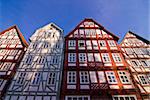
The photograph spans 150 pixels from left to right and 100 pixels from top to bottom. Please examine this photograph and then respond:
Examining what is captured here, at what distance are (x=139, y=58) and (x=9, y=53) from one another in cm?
1850

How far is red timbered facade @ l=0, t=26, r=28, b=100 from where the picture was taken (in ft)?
58.0

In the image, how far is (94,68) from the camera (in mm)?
18266

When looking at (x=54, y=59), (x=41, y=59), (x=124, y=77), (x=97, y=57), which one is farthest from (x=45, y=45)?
(x=124, y=77)

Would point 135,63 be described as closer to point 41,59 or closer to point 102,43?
point 102,43

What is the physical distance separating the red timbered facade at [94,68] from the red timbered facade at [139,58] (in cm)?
120

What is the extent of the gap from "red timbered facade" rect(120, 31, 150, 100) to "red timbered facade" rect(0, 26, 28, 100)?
15262 millimetres

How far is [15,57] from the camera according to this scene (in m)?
20.1

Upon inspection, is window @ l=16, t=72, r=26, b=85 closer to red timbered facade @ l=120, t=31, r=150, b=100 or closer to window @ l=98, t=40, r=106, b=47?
window @ l=98, t=40, r=106, b=47

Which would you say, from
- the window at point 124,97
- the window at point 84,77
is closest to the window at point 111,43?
the window at point 84,77

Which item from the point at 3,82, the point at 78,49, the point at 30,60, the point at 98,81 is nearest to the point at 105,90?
the point at 98,81

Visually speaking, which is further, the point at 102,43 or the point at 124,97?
the point at 102,43

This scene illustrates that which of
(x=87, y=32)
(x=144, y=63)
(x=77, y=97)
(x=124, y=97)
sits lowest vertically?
(x=124, y=97)

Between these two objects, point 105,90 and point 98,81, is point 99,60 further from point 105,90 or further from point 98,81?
point 105,90

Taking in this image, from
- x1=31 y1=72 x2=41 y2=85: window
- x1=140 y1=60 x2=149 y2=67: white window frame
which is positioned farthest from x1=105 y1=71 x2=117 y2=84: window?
x1=31 y1=72 x2=41 y2=85: window
